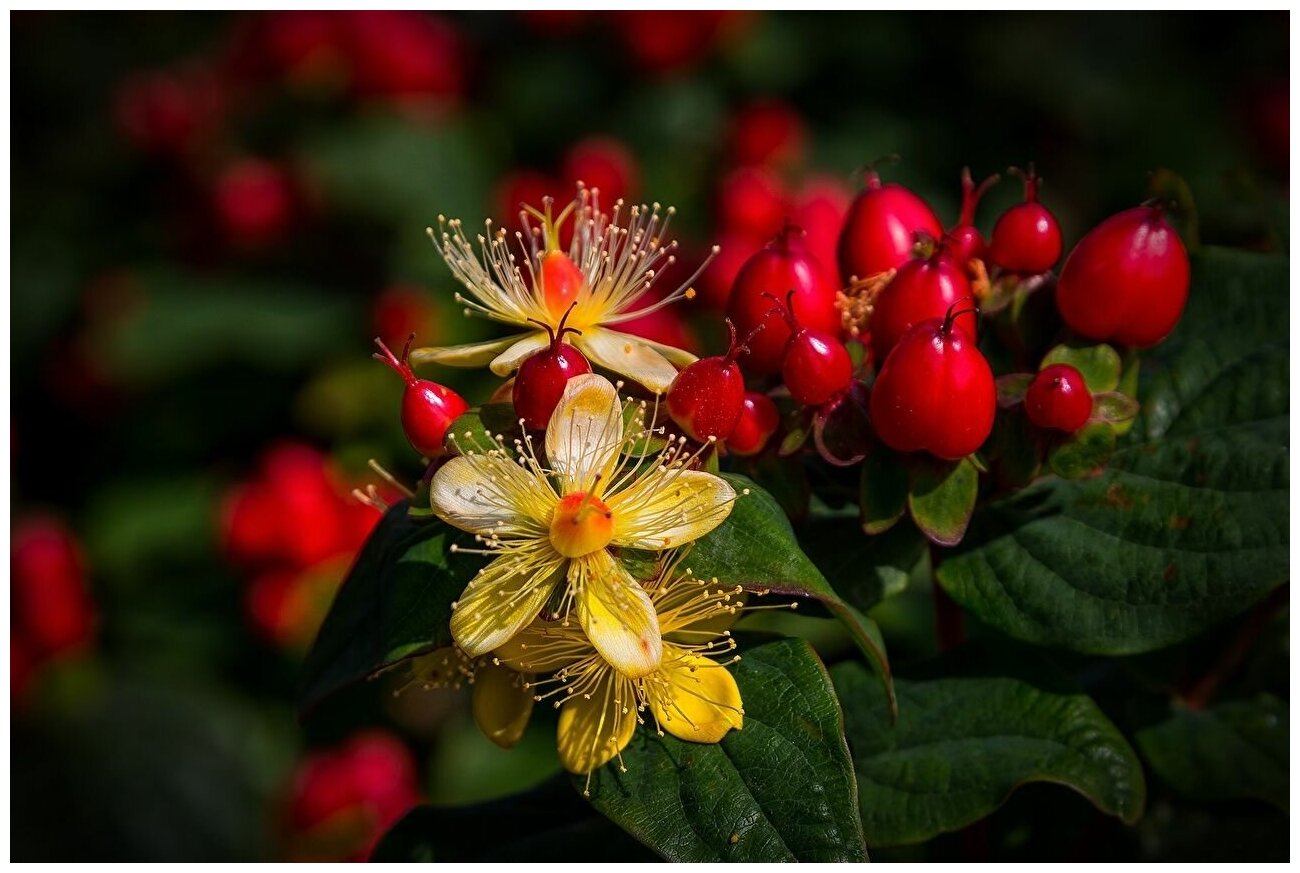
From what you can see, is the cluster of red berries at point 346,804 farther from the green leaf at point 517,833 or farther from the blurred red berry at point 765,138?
the blurred red berry at point 765,138

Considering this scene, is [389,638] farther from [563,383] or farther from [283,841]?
[283,841]

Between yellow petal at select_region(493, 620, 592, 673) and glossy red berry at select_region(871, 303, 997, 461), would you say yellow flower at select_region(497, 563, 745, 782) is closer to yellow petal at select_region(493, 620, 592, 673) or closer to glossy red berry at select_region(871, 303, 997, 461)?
yellow petal at select_region(493, 620, 592, 673)

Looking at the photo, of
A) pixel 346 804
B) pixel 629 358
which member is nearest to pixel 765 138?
pixel 346 804

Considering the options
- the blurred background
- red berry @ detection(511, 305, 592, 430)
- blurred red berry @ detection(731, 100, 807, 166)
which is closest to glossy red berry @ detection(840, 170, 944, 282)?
red berry @ detection(511, 305, 592, 430)

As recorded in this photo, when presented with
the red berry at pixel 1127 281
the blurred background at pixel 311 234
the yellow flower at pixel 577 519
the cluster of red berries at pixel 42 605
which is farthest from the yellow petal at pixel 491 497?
the cluster of red berries at pixel 42 605

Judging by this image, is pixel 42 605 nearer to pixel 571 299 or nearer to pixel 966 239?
pixel 571 299

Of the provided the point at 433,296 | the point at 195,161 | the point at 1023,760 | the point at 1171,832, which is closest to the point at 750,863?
the point at 1023,760
